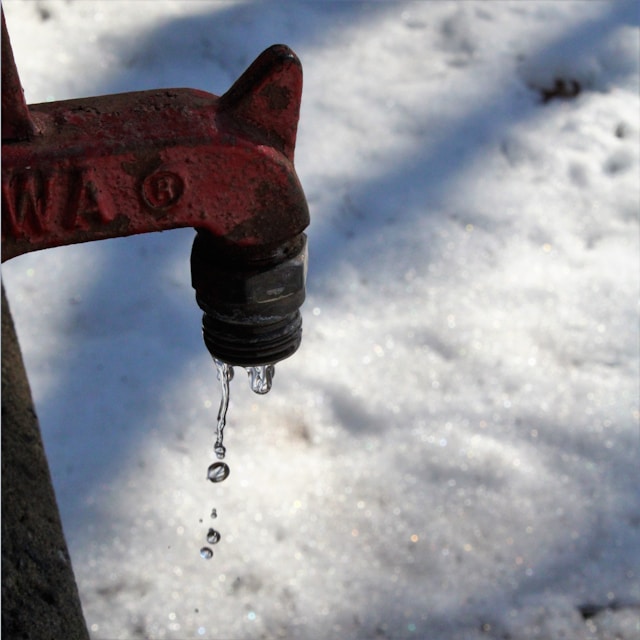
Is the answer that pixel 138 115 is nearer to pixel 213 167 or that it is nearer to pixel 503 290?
pixel 213 167

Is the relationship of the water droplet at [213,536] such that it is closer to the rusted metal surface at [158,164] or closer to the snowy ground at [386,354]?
the snowy ground at [386,354]

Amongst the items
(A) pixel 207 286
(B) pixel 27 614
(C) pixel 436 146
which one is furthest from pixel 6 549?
(C) pixel 436 146

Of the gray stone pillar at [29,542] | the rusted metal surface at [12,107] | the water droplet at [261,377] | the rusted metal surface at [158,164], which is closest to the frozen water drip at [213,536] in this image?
the gray stone pillar at [29,542]

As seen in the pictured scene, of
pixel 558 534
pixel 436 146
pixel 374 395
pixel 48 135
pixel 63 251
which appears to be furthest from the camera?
pixel 436 146

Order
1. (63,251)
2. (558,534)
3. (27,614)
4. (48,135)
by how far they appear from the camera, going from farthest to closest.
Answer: (63,251) < (558,534) < (27,614) < (48,135)

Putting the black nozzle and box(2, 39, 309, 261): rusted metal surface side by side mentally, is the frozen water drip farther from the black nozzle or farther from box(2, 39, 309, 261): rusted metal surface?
box(2, 39, 309, 261): rusted metal surface

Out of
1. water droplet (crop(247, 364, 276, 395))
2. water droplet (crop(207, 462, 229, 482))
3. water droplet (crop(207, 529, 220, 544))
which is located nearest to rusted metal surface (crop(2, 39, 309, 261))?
water droplet (crop(247, 364, 276, 395))
